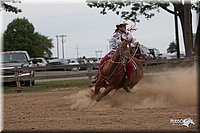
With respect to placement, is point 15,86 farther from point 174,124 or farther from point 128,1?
point 174,124

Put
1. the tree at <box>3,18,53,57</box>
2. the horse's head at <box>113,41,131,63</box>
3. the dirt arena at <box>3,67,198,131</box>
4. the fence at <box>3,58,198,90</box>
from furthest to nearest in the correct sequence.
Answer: the tree at <box>3,18,53,57</box> < the fence at <box>3,58,198,90</box> < the horse's head at <box>113,41,131,63</box> < the dirt arena at <box>3,67,198,131</box>

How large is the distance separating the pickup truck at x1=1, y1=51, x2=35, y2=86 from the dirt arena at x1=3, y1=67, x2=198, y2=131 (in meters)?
6.32

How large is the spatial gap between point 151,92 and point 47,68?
8.18 m

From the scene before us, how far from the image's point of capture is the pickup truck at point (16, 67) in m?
17.5

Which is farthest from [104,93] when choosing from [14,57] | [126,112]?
[14,57]

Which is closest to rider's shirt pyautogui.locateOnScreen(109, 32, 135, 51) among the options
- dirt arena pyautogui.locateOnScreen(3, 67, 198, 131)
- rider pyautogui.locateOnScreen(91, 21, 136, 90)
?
rider pyautogui.locateOnScreen(91, 21, 136, 90)

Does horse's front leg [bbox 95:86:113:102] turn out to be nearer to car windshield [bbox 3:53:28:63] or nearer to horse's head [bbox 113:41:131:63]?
horse's head [bbox 113:41:131:63]

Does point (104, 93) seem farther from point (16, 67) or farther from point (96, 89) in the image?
point (16, 67)

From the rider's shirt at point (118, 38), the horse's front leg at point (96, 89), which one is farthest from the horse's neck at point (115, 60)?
the horse's front leg at point (96, 89)

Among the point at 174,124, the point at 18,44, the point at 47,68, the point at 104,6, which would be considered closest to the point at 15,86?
the point at 47,68

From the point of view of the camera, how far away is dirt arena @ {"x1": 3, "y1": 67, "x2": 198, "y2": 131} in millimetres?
6855

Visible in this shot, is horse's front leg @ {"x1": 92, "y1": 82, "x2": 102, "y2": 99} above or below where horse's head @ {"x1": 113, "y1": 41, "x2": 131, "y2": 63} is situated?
below

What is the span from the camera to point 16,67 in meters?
17.5

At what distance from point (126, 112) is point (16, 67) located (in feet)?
32.3
